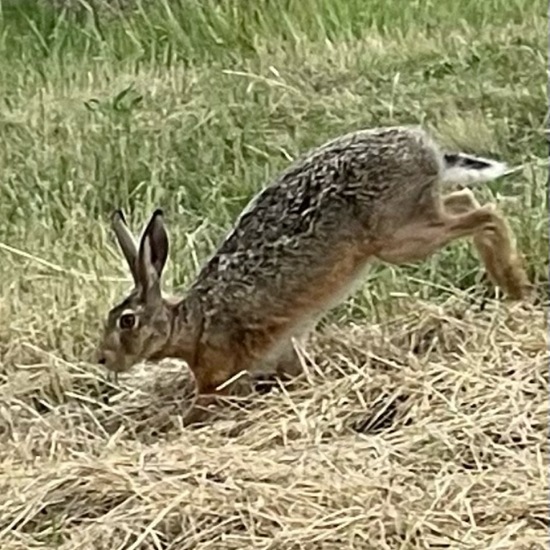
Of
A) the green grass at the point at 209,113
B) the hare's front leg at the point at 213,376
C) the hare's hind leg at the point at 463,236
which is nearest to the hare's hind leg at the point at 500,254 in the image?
the hare's hind leg at the point at 463,236

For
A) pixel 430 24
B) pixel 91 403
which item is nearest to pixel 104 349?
pixel 91 403

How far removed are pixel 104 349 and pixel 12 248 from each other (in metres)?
1.06

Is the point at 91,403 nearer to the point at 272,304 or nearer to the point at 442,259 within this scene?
the point at 272,304

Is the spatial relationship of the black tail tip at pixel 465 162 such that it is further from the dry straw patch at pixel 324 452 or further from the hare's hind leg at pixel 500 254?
the dry straw patch at pixel 324 452

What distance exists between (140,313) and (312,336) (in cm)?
48

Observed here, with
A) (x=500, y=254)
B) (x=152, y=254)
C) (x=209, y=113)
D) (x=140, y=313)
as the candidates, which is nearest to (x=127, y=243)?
(x=152, y=254)

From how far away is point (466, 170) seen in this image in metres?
5.04

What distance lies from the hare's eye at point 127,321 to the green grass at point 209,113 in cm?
27

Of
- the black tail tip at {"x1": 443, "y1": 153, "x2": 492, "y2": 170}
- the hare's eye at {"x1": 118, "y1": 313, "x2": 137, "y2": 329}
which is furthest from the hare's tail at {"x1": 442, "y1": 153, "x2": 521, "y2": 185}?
the hare's eye at {"x1": 118, "y1": 313, "x2": 137, "y2": 329}

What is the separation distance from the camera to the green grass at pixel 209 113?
545 centimetres

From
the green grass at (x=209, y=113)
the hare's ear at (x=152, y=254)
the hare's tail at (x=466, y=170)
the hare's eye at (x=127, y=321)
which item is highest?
the hare's ear at (x=152, y=254)

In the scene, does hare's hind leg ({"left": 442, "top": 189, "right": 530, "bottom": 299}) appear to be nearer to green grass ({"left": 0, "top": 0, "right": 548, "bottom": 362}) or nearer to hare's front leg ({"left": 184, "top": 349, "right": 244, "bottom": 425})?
green grass ({"left": 0, "top": 0, "right": 548, "bottom": 362})

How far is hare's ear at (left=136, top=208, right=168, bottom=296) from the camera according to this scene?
4770 millimetres

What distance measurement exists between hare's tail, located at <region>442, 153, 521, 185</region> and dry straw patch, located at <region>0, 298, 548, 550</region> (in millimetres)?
351
